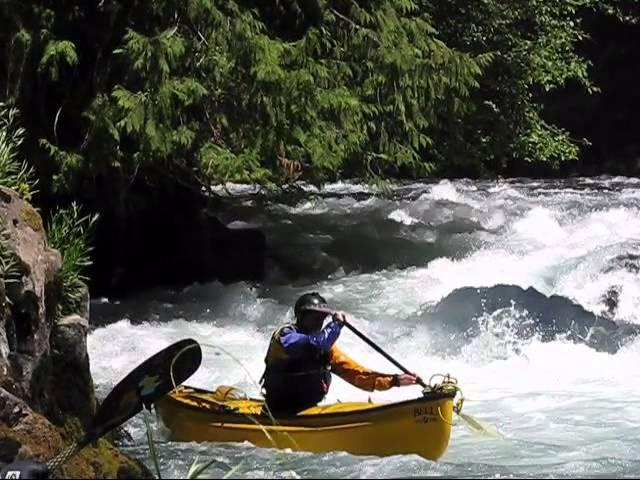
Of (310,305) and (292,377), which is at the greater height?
(310,305)

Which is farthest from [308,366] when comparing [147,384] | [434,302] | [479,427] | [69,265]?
[434,302]

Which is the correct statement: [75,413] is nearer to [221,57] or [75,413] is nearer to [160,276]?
[221,57]

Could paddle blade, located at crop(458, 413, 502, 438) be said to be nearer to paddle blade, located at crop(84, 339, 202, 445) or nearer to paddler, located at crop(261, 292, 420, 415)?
paddler, located at crop(261, 292, 420, 415)

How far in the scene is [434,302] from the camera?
11008 mm

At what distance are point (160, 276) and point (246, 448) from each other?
677 cm

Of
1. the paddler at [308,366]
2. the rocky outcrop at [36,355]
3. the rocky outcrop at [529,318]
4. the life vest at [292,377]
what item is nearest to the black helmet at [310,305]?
the paddler at [308,366]

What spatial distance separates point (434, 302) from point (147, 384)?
Result: 6.10m

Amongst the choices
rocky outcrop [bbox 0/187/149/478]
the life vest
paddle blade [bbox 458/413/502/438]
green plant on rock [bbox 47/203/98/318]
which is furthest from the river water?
green plant on rock [bbox 47/203/98/318]

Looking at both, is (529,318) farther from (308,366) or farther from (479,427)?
(308,366)

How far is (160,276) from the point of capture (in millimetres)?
12828

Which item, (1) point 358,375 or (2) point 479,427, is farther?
(2) point 479,427

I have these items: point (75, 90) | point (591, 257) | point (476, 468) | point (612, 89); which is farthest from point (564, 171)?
point (476, 468)

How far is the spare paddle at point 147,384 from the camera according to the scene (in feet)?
16.8

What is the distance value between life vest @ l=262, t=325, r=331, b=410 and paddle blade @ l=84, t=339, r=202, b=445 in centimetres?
98
